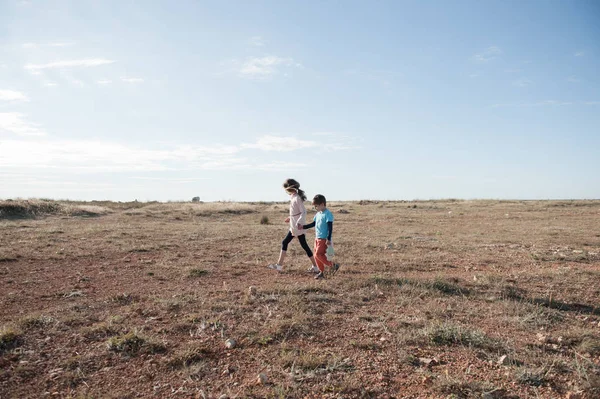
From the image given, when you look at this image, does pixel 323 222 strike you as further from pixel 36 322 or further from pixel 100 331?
pixel 36 322

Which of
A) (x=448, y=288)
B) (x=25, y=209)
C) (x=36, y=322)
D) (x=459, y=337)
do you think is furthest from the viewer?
(x=25, y=209)

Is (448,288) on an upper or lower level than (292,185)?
lower

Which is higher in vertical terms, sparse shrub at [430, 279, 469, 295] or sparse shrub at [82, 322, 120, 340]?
sparse shrub at [430, 279, 469, 295]

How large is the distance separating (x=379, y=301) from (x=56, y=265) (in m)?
7.47

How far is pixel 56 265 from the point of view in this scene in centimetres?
909

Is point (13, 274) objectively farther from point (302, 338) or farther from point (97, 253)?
point (302, 338)

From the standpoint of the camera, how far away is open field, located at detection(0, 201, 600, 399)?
369 centimetres

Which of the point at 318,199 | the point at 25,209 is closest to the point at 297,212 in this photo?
the point at 318,199

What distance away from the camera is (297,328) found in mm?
4906

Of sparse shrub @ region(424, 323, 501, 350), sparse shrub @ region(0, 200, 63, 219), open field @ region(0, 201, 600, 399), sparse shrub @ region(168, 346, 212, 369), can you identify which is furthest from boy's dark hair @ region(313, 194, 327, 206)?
sparse shrub @ region(0, 200, 63, 219)

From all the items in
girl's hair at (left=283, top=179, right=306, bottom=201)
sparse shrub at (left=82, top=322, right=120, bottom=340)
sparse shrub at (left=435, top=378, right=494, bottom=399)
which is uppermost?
girl's hair at (left=283, top=179, right=306, bottom=201)

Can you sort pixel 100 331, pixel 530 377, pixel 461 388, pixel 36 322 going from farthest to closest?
pixel 36 322
pixel 100 331
pixel 530 377
pixel 461 388

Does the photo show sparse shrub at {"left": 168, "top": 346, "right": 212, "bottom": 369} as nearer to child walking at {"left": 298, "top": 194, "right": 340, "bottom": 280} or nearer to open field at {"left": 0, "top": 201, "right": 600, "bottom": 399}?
open field at {"left": 0, "top": 201, "right": 600, "bottom": 399}

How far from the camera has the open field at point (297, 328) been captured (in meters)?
3.69
